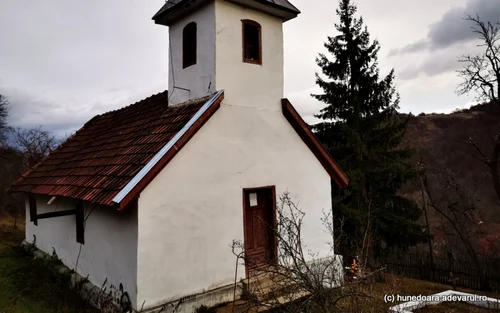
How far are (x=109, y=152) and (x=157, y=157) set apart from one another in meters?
2.78

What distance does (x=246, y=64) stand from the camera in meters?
8.05

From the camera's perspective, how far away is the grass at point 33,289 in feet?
22.3

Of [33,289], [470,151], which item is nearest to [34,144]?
[33,289]

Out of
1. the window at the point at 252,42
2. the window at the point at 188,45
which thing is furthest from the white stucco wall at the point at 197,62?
the window at the point at 252,42

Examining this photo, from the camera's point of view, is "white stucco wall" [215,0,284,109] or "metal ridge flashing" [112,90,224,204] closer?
"metal ridge flashing" [112,90,224,204]

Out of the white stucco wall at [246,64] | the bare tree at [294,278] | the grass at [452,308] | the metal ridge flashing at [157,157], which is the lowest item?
the grass at [452,308]

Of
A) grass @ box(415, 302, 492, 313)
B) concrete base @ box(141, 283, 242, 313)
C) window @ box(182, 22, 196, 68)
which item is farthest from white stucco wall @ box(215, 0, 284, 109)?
grass @ box(415, 302, 492, 313)

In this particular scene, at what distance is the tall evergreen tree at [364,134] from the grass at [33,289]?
37.1 feet

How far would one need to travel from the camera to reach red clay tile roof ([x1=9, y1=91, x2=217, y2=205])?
6.56 m

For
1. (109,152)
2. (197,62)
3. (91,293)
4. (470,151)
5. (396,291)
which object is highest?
(197,62)

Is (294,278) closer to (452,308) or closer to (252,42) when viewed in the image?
(452,308)

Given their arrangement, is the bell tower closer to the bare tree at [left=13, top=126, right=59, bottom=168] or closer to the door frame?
the door frame

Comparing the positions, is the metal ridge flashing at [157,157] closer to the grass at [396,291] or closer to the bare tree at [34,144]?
the grass at [396,291]

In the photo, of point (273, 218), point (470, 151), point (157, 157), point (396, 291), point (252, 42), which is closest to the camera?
point (157, 157)
